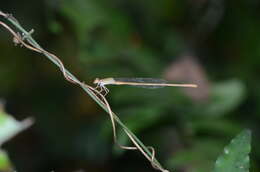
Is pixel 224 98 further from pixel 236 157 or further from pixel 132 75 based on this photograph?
pixel 236 157

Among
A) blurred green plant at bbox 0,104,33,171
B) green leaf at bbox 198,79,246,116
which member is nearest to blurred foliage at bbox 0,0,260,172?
green leaf at bbox 198,79,246,116

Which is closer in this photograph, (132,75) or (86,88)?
(86,88)

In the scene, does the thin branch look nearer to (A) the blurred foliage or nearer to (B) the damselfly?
(B) the damselfly

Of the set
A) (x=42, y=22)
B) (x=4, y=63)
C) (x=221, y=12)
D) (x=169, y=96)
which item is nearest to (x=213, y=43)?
(x=221, y=12)

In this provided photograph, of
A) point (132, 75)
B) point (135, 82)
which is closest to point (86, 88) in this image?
point (135, 82)

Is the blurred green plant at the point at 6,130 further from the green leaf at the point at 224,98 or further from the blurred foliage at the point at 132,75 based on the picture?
the green leaf at the point at 224,98

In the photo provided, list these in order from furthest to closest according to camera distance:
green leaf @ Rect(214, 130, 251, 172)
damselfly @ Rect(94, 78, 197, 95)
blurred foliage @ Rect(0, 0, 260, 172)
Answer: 1. blurred foliage @ Rect(0, 0, 260, 172)
2. damselfly @ Rect(94, 78, 197, 95)
3. green leaf @ Rect(214, 130, 251, 172)

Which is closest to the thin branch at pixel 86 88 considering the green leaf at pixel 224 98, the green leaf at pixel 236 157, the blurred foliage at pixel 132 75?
the green leaf at pixel 236 157
